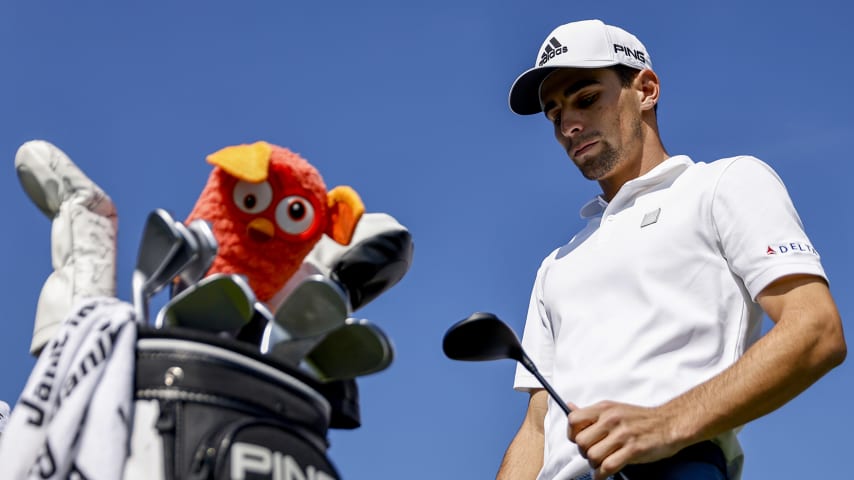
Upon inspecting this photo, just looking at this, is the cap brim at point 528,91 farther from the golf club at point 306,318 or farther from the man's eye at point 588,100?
the golf club at point 306,318

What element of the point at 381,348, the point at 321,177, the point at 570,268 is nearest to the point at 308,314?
the point at 381,348

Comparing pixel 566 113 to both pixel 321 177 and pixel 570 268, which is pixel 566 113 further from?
pixel 321 177

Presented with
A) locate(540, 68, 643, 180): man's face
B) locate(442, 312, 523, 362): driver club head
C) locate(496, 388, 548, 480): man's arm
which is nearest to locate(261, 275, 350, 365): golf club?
locate(442, 312, 523, 362): driver club head

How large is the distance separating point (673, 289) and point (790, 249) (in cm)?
30

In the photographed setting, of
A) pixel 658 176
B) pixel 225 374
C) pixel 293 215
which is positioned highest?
pixel 658 176

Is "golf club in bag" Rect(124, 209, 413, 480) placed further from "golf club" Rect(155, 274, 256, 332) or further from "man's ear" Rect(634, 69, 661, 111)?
"man's ear" Rect(634, 69, 661, 111)

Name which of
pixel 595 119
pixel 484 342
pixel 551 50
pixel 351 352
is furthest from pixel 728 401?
pixel 551 50

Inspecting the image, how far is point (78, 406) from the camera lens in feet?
6.28

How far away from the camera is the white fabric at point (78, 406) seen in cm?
Answer: 187

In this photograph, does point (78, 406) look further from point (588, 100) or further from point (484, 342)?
point (588, 100)

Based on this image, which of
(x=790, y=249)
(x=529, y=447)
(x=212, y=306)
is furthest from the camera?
(x=529, y=447)

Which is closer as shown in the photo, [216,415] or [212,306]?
[216,415]

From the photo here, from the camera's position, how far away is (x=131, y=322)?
2.00 meters

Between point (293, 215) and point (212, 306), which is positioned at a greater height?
point (293, 215)
